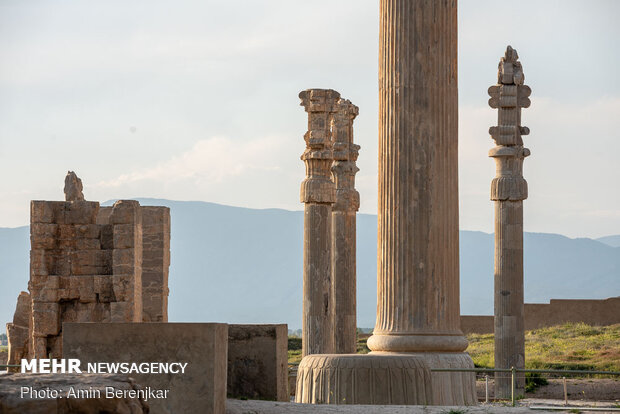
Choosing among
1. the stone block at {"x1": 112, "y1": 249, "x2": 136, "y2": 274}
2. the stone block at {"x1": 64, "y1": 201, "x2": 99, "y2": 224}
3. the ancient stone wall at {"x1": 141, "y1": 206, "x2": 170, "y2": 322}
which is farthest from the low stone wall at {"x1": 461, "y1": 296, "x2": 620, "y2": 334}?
the stone block at {"x1": 64, "y1": 201, "x2": 99, "y2": 224}

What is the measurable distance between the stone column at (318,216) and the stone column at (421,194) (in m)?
9.70

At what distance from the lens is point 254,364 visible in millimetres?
10906

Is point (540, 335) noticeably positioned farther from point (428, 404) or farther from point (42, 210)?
point (428, 404)

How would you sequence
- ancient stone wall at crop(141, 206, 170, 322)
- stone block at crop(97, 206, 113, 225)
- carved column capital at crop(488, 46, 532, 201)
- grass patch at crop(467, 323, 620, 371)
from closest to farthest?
carved column capital at crop(488, 46, 532, 201) → ancient stone wall at crop(141, 206, 170, 322) → stone block at crop(97, 206, 113, 225) → grass patch at crop(467, 323, 620, 371)

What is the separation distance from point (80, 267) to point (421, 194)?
1025 centimetres

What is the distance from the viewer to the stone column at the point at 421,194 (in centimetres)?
1175

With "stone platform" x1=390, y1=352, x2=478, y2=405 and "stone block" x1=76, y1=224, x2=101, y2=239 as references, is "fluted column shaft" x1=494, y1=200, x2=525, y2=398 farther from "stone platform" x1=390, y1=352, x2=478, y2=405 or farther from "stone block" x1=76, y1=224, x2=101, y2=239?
"stone platform" x1=390, y1=352, x2=478, y2=405

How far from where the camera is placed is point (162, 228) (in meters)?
21.8

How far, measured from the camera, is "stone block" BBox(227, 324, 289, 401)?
10883 millimetres

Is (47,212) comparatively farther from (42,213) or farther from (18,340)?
(18,340)

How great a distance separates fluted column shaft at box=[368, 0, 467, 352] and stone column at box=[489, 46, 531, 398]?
8867 mm

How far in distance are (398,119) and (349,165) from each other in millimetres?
13313

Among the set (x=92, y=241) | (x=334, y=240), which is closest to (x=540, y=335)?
(x=334, y=240)

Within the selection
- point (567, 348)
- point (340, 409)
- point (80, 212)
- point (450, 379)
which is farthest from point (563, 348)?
point (340, 409)
